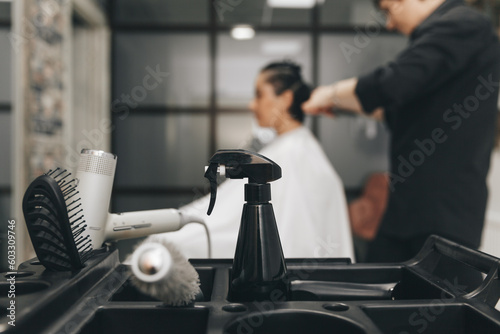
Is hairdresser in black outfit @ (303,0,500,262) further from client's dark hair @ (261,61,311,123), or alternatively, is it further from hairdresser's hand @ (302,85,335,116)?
client's dark hair @ (261,61,311,123)

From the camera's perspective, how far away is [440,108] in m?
1.51

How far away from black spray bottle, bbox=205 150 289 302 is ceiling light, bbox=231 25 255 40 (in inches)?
127

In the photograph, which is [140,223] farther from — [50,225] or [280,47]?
[280,47]

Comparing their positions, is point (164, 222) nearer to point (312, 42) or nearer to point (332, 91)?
point (332, 91)

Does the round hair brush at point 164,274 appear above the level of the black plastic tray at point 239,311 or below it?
above

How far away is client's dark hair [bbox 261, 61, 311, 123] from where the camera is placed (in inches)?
90.1

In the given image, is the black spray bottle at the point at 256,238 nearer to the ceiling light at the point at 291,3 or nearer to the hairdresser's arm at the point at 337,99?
the hairdresser's arm at the point at 337,99

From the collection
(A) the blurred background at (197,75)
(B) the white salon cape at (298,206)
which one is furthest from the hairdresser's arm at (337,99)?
(A) the blurred background at (197,75)

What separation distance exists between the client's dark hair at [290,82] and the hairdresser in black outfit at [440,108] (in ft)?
2.36

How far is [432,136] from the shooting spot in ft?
4.95

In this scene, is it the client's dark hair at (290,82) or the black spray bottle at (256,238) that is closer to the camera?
the black spray bottle at (256,238)

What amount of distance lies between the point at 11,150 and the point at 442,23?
210cm

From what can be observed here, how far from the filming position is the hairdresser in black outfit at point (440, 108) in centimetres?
143

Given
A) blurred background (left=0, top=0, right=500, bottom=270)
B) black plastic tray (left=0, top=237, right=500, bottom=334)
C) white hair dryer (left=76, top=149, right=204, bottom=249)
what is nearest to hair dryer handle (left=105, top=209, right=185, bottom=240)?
white hair dryer (left=76, top=149, right=204, bottom=249)
